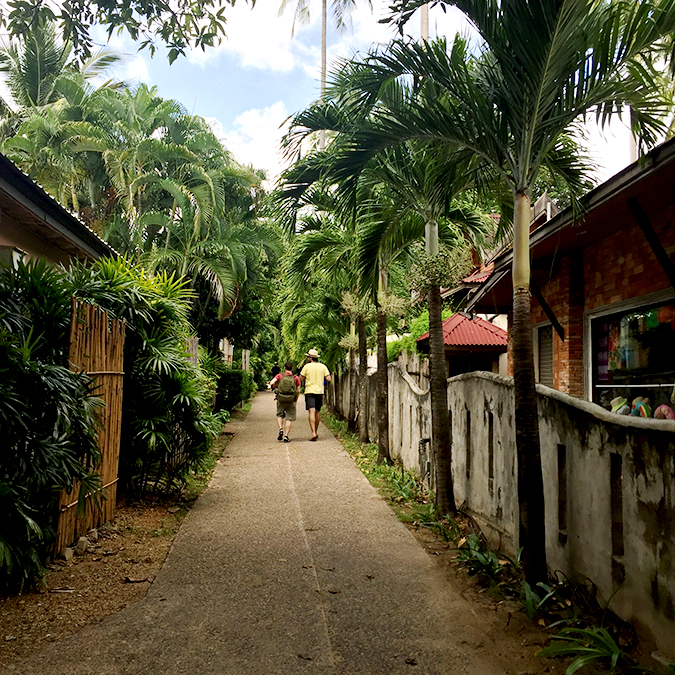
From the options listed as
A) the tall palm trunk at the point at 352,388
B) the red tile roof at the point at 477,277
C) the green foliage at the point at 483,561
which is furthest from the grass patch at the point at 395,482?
the tall palm trunk at the point at 352,388

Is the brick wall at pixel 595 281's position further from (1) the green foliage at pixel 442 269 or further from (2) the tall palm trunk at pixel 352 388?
(2) the tall palm trunk at pixel 352 388

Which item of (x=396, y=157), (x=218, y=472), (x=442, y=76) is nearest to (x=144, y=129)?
(x=218, y=472)

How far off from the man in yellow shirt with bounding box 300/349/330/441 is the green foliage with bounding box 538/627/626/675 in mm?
10880

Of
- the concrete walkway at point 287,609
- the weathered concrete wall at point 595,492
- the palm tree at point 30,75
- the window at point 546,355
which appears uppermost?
the palm tree at point 30,75

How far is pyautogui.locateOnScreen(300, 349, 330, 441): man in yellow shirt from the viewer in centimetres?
1448

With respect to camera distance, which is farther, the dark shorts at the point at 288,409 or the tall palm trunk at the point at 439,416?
the dark shorts at the point at 288,409

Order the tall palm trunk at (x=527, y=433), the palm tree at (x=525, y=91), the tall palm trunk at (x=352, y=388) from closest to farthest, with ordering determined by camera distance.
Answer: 1. the palm tree at (x=525, y=91)
2. the tall palm trunk at (x=527, y=433)
3. the tall palm trunk at (x=352, y=388)

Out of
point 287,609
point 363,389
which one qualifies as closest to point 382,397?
point 363,389

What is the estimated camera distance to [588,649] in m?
3.28

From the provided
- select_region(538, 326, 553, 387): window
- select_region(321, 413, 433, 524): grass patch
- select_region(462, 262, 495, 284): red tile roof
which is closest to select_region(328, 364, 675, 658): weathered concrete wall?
select_region(321, 413, 433, 524): grass patch

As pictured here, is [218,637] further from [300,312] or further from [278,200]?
[300,312]

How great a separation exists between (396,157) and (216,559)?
13.4 feet

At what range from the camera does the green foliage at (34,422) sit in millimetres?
4059

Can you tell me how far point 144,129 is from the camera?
16562mm
